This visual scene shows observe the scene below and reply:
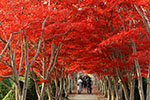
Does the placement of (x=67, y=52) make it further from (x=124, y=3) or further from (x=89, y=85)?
(x=89, y=85)

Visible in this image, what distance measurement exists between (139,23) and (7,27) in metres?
6.11

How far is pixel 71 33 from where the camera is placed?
41.4ft

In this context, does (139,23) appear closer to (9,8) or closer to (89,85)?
(9,8)

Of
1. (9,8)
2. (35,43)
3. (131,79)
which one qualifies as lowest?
(131,79)

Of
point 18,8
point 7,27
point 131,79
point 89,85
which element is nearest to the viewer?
point 7,27

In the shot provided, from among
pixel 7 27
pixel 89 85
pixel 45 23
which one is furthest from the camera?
pixel 89 85

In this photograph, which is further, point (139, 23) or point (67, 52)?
point (67, 52)

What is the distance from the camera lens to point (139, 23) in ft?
43.9

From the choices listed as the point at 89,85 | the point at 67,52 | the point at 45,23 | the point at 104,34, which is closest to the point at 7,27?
the point at 45,23

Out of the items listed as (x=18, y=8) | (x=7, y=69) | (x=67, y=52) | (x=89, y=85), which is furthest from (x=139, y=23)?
(x=89, y=85)

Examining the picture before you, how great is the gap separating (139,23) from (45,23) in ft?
14.4

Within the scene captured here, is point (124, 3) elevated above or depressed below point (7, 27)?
above

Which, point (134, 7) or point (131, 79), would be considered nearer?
point (134, 7)

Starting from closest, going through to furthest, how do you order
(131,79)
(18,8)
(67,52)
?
1. (18,8)
2. (131,79)
3. (67,52)
